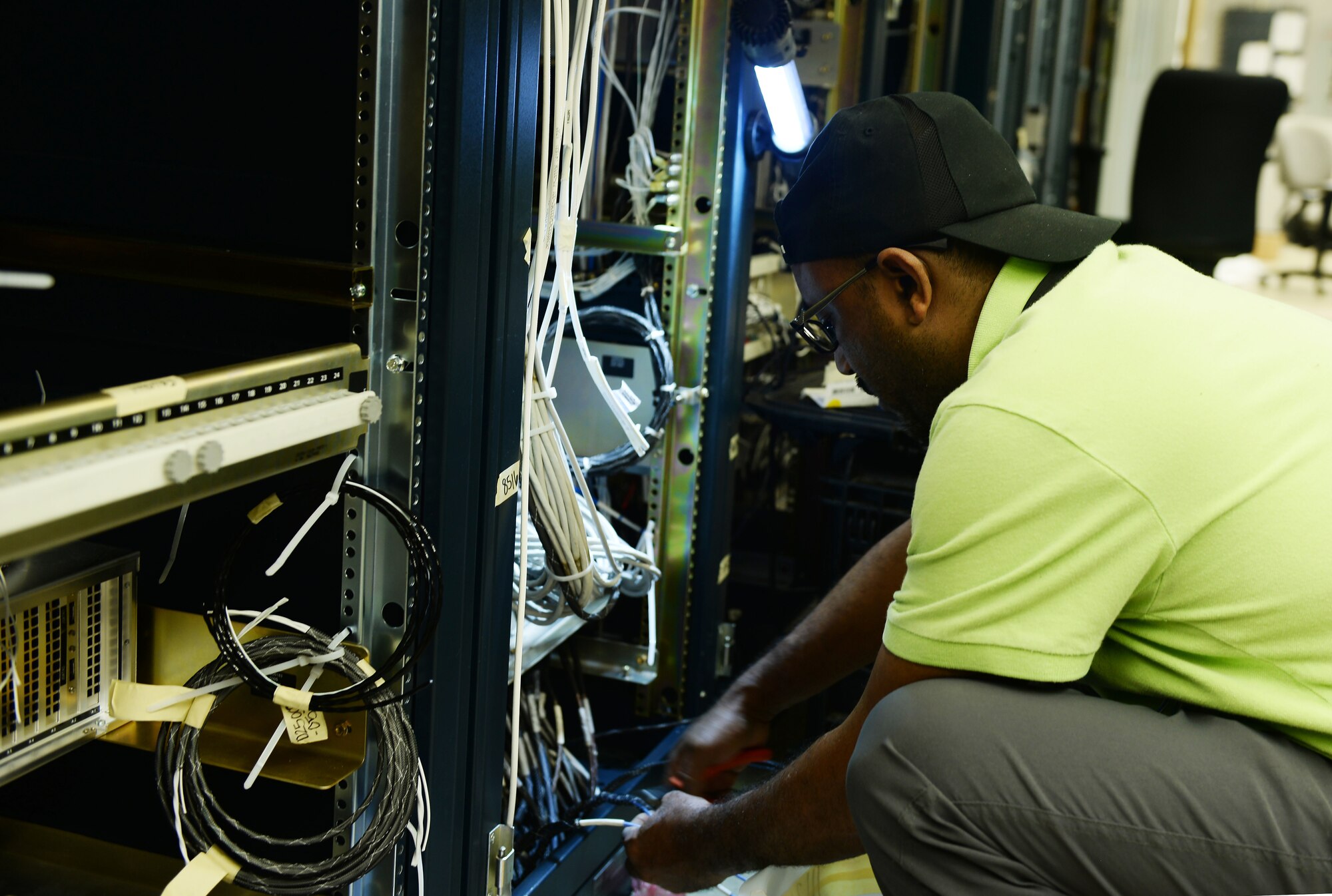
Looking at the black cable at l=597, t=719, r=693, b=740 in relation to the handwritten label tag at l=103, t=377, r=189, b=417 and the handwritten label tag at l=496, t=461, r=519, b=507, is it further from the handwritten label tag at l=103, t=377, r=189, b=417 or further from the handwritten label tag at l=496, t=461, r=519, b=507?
the handwritten label tag at l=103, t=377, r=189, b=417

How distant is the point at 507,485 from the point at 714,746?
1.56 feet

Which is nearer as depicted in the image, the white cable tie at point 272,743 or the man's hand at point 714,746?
the white cable tie at point 272,743

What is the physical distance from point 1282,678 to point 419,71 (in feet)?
3.42

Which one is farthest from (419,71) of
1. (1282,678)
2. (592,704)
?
(592,704)

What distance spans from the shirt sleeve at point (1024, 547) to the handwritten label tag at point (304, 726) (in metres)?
0.64

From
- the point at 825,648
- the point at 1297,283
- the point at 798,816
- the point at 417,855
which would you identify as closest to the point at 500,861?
the point at 417,855

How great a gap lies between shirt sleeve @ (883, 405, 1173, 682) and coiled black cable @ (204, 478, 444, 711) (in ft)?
1.62

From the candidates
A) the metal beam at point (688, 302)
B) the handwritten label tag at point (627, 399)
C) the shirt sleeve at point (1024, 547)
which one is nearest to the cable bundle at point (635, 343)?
the metal beam at point (688, 302)

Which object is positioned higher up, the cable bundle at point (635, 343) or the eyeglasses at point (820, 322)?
the eyeglasses at point (820, 322)

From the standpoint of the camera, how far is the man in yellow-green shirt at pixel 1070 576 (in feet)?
3.63

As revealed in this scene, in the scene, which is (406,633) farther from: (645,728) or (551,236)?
(645,728)

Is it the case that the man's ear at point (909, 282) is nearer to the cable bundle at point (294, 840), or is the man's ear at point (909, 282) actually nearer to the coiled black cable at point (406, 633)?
the coiled black cable at point (406, 633)

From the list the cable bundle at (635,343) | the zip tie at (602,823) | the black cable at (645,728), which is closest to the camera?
the zip tie at (602,823)

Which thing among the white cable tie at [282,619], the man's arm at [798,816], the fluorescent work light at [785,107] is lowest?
the man's arm at [798,816]
